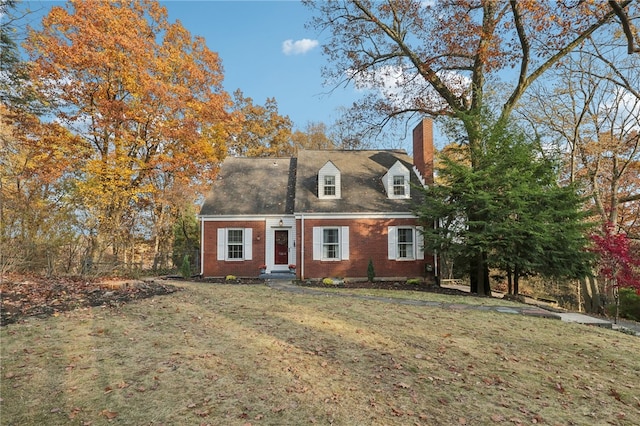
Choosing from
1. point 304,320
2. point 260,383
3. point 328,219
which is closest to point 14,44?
point 328,219

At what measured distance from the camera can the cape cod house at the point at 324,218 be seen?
17031 millimetres

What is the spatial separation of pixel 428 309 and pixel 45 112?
18089mm

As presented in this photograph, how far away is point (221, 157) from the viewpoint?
83.1 ft

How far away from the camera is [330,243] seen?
17172 mm

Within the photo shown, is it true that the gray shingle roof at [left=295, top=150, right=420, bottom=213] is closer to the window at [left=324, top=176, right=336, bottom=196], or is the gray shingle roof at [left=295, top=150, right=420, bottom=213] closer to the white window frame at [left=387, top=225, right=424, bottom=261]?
the window at [left=324, top=176, right=336, bottom=196]

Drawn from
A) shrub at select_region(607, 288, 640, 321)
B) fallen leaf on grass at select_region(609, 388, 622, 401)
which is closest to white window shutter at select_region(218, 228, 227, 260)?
fallen leaf on grass at select_region(609, 388, 622, 401)

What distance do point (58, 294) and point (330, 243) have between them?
11.0 m

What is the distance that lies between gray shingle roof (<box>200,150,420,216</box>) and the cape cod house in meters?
0.05

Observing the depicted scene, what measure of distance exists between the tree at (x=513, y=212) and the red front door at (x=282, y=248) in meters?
7.45

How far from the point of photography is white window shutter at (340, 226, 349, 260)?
17.1 metres

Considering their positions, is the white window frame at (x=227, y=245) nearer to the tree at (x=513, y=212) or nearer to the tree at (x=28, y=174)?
the tree at (x=28, y=174)

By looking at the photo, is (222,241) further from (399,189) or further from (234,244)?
(399,189)

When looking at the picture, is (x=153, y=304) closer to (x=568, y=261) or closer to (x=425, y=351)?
(x=425, y=351)

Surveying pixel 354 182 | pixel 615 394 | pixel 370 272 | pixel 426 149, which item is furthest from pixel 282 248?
pixel 615 394
